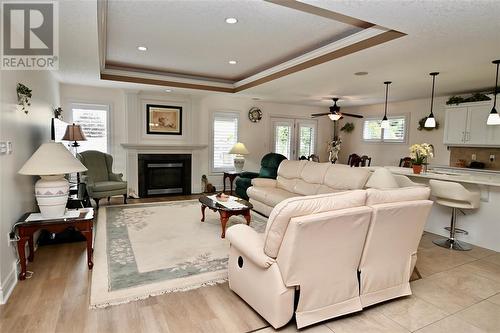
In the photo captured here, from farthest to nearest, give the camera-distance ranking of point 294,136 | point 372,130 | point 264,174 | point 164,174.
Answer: point 294,136 → point 372,130 → point 164,174 → point 264,174

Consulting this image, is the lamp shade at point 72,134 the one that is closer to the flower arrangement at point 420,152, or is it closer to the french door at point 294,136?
the french door at point 294,136

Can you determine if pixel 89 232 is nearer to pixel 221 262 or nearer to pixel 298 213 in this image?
pixel 221 262

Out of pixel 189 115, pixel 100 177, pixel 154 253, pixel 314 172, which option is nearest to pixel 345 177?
pixel 314 172

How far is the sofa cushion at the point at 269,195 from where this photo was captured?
193 inches

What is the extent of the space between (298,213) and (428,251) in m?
2.86

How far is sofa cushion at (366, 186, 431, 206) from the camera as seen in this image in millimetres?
2350

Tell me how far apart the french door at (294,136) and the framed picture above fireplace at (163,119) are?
2852 mm

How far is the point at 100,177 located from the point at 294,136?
5.56m

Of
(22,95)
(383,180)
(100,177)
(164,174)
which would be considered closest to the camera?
(22,95)

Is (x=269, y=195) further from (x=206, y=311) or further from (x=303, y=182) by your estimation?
(x=206, y=311)

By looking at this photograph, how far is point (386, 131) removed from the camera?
323 inches

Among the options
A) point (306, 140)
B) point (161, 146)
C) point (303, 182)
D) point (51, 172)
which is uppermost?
point (306, 140)

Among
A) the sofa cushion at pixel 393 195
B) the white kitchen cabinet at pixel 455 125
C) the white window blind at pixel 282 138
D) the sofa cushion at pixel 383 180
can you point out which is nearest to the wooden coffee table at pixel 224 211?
the sofa cushion at pixel 383 180

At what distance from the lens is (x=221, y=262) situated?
3.30 metres
